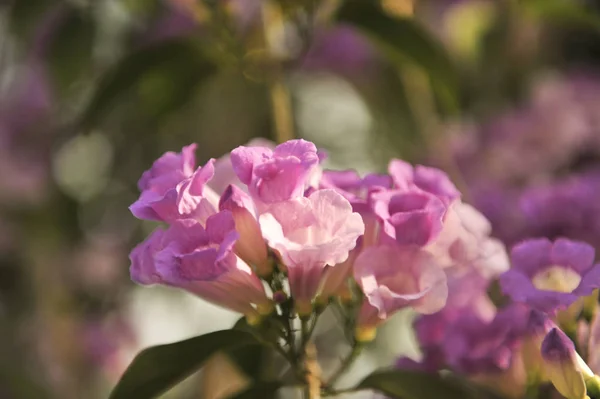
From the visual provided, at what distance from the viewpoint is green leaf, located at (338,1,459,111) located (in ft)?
2.32

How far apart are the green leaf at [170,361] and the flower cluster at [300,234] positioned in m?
0.02

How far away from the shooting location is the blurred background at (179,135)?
1113 millimetres

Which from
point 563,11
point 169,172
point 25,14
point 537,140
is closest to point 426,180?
point 169,172

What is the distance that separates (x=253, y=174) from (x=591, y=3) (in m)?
1.00

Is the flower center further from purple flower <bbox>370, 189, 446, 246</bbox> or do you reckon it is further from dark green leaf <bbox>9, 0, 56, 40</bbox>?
dark green leaf <bbox>9, 0, 56, 40</bbox>

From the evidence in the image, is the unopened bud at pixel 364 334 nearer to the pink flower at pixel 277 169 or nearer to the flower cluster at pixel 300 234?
the flower cluster at pixel 300 234

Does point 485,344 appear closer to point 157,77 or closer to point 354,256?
point 354,256

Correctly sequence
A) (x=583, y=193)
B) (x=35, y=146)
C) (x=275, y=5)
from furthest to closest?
(x=35, y=146), (x=275, y=5), (x=583, y=193)

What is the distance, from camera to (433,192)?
0.49 m

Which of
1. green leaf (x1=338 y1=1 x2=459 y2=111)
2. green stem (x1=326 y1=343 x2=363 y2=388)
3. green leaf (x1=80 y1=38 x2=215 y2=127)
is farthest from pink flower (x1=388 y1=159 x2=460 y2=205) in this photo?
green leaf (x1=80 y1=38 x2=215 y2=127)

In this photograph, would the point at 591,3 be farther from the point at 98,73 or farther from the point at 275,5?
the point at 98,73

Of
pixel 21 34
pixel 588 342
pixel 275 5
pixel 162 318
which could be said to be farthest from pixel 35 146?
pixel 588 342

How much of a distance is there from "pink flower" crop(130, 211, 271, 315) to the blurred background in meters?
0.50

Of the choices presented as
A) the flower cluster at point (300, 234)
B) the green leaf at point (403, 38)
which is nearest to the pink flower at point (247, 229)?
the flower cluster at point (300, 234)
